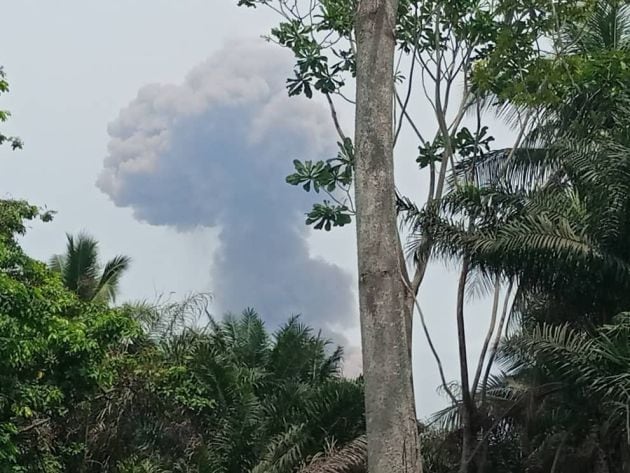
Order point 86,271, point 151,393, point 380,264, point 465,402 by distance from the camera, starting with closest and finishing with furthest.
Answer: point 380,264
point 465,402
point 151,393
point 86,271

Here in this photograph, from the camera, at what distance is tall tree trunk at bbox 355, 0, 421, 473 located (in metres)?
4.00

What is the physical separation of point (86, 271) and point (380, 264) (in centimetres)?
1426

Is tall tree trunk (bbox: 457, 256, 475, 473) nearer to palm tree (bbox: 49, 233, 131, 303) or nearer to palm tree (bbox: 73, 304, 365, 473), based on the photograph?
palm tree (bbox: 73, 304, 365, 473)

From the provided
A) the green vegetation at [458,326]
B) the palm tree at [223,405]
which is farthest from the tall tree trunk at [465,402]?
the palm tree at [223,405]

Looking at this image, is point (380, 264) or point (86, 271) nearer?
point (380, 264)

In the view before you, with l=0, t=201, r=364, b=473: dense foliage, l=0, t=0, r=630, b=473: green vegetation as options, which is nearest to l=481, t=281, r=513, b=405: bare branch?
l=0, t=0, r=630, b=473: green vegetation

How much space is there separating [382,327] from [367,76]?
1.48 metres

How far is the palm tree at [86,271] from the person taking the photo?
56.7 feet

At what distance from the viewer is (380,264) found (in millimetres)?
4293

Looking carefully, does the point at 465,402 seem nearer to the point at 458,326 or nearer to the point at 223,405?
the point at 458,326

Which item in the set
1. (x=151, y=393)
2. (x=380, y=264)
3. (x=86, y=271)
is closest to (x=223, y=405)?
(x=151, y=393)

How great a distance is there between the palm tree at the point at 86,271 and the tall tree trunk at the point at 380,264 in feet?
43.6

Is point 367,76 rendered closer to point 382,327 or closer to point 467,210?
point 382,327

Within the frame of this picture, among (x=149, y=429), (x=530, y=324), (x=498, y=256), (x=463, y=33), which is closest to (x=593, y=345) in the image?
(x=498, y=256)
